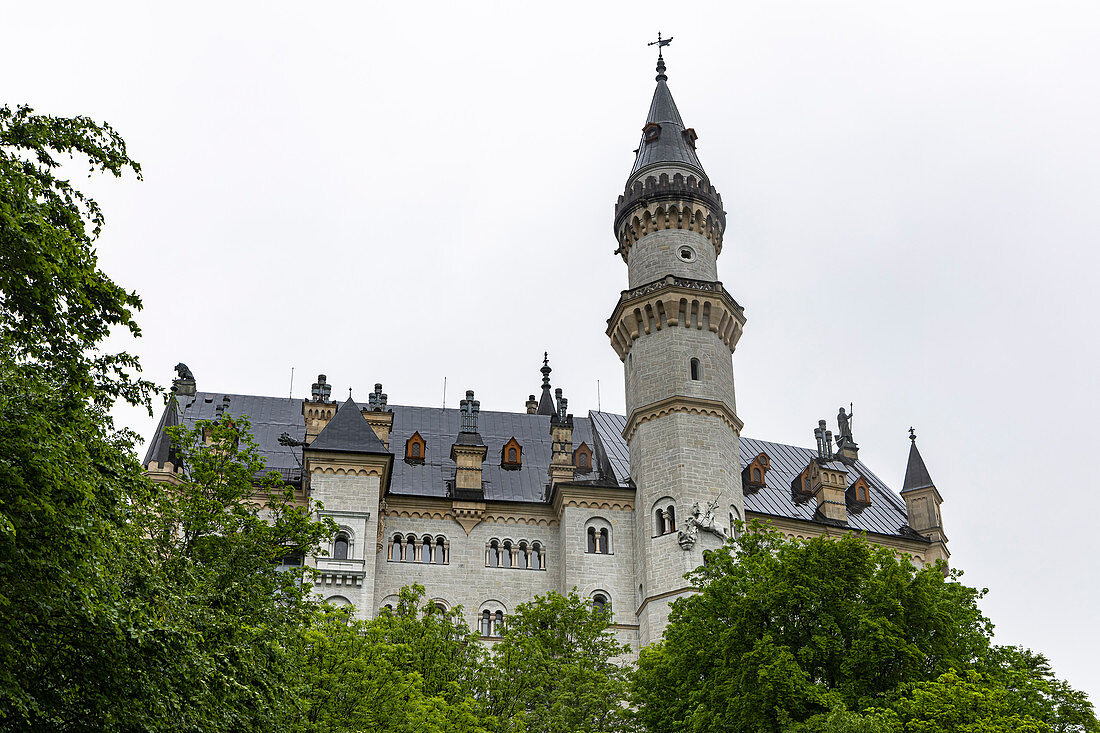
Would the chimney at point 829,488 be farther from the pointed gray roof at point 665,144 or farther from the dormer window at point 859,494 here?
the pointed gray roof at point 665,144

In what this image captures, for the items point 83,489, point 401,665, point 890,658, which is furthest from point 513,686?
point 83,489

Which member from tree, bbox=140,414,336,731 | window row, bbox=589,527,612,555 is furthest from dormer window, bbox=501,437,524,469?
tree, bbox=140,414,336,731

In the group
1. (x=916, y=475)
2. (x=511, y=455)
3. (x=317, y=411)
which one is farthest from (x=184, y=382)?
(x=916, y=475)

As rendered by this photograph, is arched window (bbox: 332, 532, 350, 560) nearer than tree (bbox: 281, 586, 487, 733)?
No

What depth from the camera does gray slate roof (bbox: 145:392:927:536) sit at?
55719mm

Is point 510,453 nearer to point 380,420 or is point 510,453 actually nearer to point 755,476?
point 380,420

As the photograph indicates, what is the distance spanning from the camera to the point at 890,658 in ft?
99.7

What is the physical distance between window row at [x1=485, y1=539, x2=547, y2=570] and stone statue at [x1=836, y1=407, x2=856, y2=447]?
78.4 ft

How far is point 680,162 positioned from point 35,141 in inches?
1772

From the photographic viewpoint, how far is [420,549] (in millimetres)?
52844

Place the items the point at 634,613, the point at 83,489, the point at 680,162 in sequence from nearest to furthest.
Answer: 1. the point at 83,489
2. the point at 634,613
3. the point at 680,162

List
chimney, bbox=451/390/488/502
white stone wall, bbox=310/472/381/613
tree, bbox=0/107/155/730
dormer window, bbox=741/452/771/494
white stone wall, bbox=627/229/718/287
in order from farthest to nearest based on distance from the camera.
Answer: dormer window, bbox=741/452/771/494
white stone wall, bbox=627/229/718/287
chimney, bbox=451/390/488/502
white stone wall, bbox=310/472/381/613
tree, bbox=0/107/155/730

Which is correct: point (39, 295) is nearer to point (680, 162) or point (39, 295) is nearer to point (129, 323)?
point (129, 323)

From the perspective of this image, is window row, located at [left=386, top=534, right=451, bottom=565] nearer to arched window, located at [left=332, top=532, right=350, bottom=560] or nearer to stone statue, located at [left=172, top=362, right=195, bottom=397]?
arched window, located at [left=332, top=532, right=350, bottom=560]
